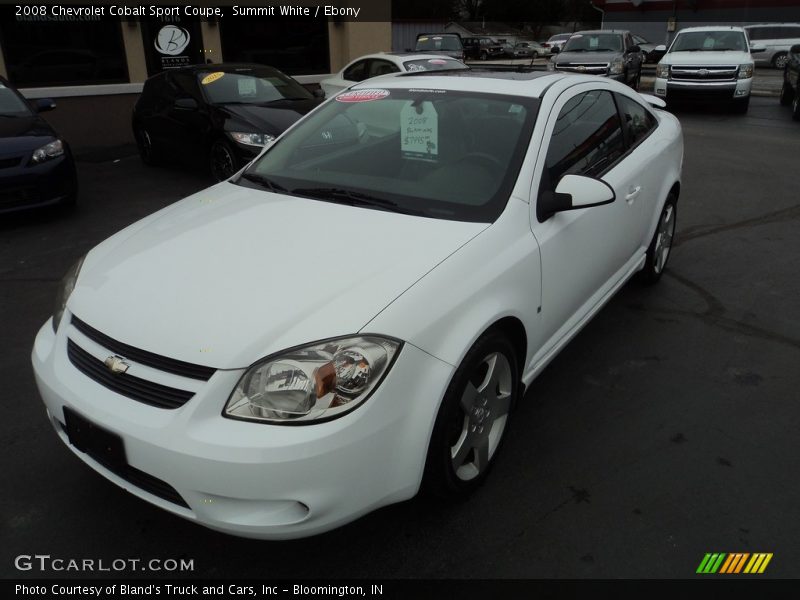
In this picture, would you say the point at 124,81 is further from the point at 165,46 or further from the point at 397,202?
the point at 397,202

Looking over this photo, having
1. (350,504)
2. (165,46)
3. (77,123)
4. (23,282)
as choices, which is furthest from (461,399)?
(165,46)

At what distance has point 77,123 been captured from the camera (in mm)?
11320

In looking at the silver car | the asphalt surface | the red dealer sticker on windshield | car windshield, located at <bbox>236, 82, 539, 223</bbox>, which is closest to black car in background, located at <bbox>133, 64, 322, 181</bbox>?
the asphalt surface

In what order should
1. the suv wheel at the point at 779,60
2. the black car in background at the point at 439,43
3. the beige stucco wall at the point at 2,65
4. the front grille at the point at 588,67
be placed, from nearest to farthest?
1. the beige stucco wall at the point at 2,65
2. the front grille at the point at 588,67
3. the black car in background at the point at 439,43
4. the suv wheel at the point at 779,60

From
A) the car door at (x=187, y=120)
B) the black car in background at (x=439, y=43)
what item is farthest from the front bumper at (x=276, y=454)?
the black car in background at (x=439, y=43)

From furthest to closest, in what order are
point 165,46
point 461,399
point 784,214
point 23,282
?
point 165,46 → point 784,214 → point 23,282 → point 461,399

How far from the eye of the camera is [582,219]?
322 centimetres

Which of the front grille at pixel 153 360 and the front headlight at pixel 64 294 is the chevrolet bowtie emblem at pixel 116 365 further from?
the front headlight at pixel 64 294

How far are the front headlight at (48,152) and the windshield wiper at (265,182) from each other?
4.05 m

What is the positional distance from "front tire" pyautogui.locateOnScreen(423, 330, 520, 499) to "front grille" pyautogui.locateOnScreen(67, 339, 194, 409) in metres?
0.87

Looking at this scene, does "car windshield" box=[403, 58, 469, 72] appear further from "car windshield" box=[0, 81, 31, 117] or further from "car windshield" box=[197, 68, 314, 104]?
"car windshield" box=[0, 81, 31, 117]

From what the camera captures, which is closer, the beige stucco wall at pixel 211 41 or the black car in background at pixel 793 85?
the beige stucco wall at pixel 211 41

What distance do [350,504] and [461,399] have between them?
22.9 inches

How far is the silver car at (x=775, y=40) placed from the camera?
2512cm
